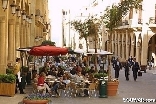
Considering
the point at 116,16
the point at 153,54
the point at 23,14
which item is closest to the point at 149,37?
the point at 153,54

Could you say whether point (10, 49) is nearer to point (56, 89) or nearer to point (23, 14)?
point (23, 14)

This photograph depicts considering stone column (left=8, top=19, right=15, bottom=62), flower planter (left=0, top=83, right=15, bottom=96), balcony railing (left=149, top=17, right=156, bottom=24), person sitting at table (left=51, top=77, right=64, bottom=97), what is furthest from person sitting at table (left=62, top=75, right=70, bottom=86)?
balcony railing (left=149, top=17, right=156, bottom=24)

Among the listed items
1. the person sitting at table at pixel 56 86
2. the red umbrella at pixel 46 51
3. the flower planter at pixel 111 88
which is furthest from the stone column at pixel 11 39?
the flower planter at pixel 111 88

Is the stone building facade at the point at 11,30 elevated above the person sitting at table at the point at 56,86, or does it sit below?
above

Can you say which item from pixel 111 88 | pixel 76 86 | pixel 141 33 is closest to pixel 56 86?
pixel 76 86

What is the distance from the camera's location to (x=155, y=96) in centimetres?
2062

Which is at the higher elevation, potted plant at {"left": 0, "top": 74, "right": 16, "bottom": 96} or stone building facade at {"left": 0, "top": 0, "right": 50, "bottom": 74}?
stone building facade at {"left": 0, "top": 0, "right": 50, "bottom": 74}

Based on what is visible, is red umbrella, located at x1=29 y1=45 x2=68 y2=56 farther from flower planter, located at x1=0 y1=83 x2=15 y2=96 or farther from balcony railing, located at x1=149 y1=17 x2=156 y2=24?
balcony railing, located at x1=149 y1=17 x2=156 y2=24

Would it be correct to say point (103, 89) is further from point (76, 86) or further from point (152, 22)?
point (152, 22)

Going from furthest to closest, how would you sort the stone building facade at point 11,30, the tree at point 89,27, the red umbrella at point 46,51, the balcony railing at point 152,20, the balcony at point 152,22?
1. the balcony railing at point 152,20
2. the balcony at point 152,22
3. the tree at point 89,27
4. the stone building facade at point 11,30
5. the red umbrella at point 46,51

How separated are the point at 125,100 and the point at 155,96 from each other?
279cm

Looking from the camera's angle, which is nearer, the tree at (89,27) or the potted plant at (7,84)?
the potted plant at (7,84)

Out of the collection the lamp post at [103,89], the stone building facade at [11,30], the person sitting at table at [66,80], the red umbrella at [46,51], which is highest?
the stone building facade at [11,30]

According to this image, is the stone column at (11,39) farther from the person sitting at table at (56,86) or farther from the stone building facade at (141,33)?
the stone building facade at (141,33)
